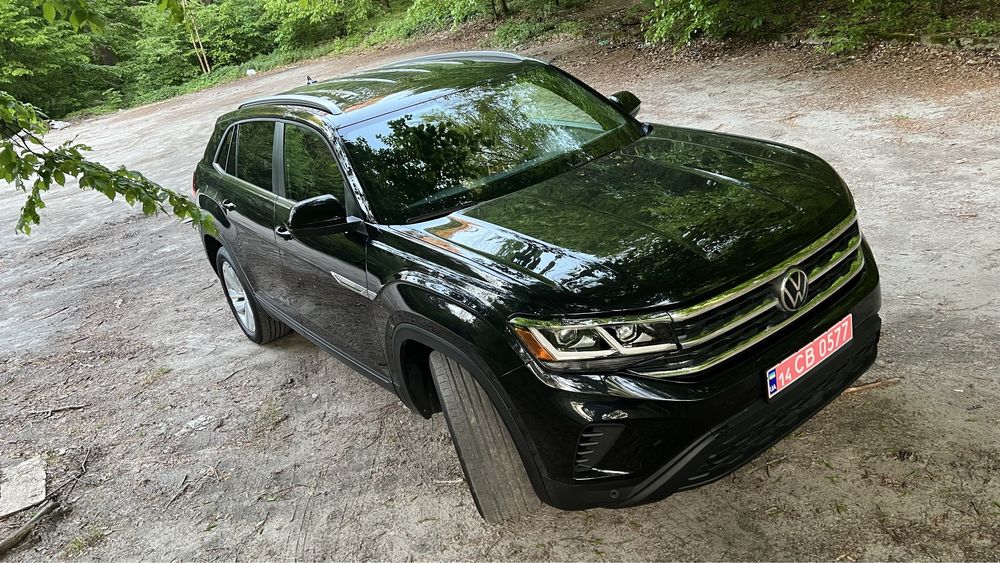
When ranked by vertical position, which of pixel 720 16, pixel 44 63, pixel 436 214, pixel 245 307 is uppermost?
pixel 44 63

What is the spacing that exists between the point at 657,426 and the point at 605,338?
1.08 ft


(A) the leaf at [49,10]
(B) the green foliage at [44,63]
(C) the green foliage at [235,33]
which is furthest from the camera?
(C) the green foliage at [235,33]

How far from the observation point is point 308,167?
3.78 m

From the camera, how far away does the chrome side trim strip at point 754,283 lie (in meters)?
2.42

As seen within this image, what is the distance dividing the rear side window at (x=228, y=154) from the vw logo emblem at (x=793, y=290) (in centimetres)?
352

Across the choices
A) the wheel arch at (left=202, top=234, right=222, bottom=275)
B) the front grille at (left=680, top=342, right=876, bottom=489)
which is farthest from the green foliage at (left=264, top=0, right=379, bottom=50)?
the front grille at (left=680, top=342, right=876, bottom=489)

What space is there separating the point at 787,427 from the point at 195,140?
1436 cm

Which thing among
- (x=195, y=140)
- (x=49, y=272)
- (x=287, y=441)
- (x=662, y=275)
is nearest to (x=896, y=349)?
(x=662, y=275)

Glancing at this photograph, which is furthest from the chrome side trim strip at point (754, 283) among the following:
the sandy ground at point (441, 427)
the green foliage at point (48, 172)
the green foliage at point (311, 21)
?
the green foliage at point (311, 21)

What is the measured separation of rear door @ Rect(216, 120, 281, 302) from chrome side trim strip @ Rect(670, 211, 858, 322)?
8.35ft

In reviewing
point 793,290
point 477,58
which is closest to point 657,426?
point 793,290

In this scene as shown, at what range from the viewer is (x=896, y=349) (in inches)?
146

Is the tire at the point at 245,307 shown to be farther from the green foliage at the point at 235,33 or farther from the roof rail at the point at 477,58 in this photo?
the green foliage at the point at 235,33

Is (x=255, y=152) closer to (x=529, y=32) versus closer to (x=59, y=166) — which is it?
(x=59, y=166)
